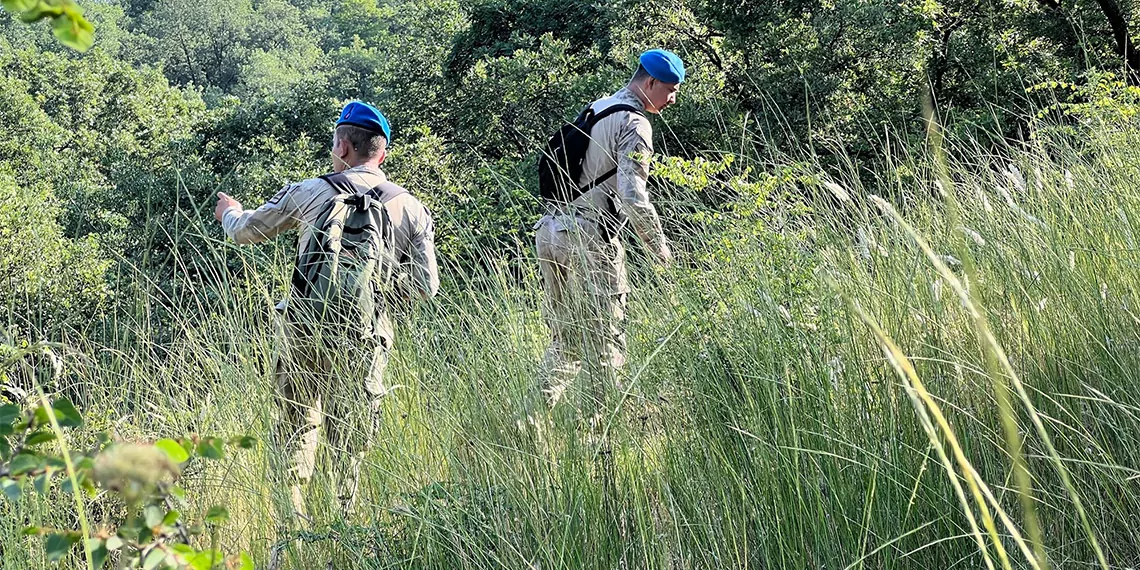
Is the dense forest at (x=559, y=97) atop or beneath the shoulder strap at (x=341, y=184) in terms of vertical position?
atop

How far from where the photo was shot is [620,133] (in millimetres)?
4348

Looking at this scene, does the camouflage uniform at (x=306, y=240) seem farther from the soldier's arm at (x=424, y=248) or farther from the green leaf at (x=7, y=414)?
the green leaf at (x=7, y=414)

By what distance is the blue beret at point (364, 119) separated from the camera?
381 cm

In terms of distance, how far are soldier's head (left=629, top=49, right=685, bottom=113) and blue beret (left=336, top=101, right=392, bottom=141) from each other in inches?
44.8

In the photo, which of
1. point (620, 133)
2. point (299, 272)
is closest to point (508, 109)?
point (620, 133)

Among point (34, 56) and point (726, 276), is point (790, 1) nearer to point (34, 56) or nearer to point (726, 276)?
point (726, 276)

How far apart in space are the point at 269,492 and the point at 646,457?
85 cm

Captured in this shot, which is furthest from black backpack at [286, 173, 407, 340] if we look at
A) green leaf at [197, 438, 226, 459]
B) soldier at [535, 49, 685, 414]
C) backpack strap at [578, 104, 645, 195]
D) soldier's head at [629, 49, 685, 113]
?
green leaf at [197, 438, 226, 459]

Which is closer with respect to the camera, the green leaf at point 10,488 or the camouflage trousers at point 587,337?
the green leaf at point 10,488

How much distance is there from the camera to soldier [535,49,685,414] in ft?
Answer: 8.04

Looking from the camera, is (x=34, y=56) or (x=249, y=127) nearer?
(x=249, y=127)

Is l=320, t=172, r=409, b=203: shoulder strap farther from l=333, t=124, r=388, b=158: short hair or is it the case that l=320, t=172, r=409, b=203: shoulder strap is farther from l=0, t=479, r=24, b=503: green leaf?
l=0, t=479, r=24, b=503: green leaf

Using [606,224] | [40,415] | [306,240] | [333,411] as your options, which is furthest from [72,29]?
[306,240]

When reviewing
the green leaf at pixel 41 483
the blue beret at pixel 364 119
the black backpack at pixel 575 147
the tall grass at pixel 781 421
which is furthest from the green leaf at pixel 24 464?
the black backpack at pixel 575 147
